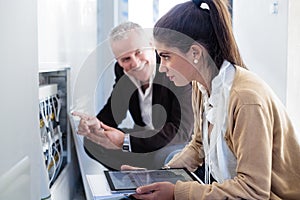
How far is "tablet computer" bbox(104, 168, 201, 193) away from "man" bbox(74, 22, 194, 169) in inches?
17.2

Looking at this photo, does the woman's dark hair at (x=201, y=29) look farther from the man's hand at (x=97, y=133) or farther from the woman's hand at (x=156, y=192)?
the man's hand at (x=97, y=133)

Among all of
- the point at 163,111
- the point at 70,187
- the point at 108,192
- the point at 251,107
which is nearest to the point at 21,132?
the point at 108,192

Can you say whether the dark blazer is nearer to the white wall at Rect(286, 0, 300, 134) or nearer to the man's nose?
the man's nose

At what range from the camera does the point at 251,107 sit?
100cm

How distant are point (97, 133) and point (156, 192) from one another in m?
0.86

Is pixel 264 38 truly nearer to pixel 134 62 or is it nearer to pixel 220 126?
pixel 134 62

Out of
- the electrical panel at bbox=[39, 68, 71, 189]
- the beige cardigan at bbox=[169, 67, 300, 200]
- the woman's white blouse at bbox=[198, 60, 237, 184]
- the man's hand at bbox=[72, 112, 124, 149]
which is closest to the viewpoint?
the beige cardigan at bbox=[169, 67, 300, 200]

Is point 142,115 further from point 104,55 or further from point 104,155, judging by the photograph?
point 104,55

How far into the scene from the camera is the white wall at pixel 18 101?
0.71 m

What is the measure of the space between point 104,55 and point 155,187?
52.8 inches

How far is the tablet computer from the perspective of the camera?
1138 millimetres

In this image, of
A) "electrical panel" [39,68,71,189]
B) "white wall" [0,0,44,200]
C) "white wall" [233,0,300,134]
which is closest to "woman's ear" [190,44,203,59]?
"white wall" [0,0,44,200]

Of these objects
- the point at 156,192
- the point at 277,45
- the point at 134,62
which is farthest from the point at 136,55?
the point at 156,192

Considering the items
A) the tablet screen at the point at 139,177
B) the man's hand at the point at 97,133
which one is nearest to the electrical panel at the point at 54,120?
the man's hand at the point at 97,133
